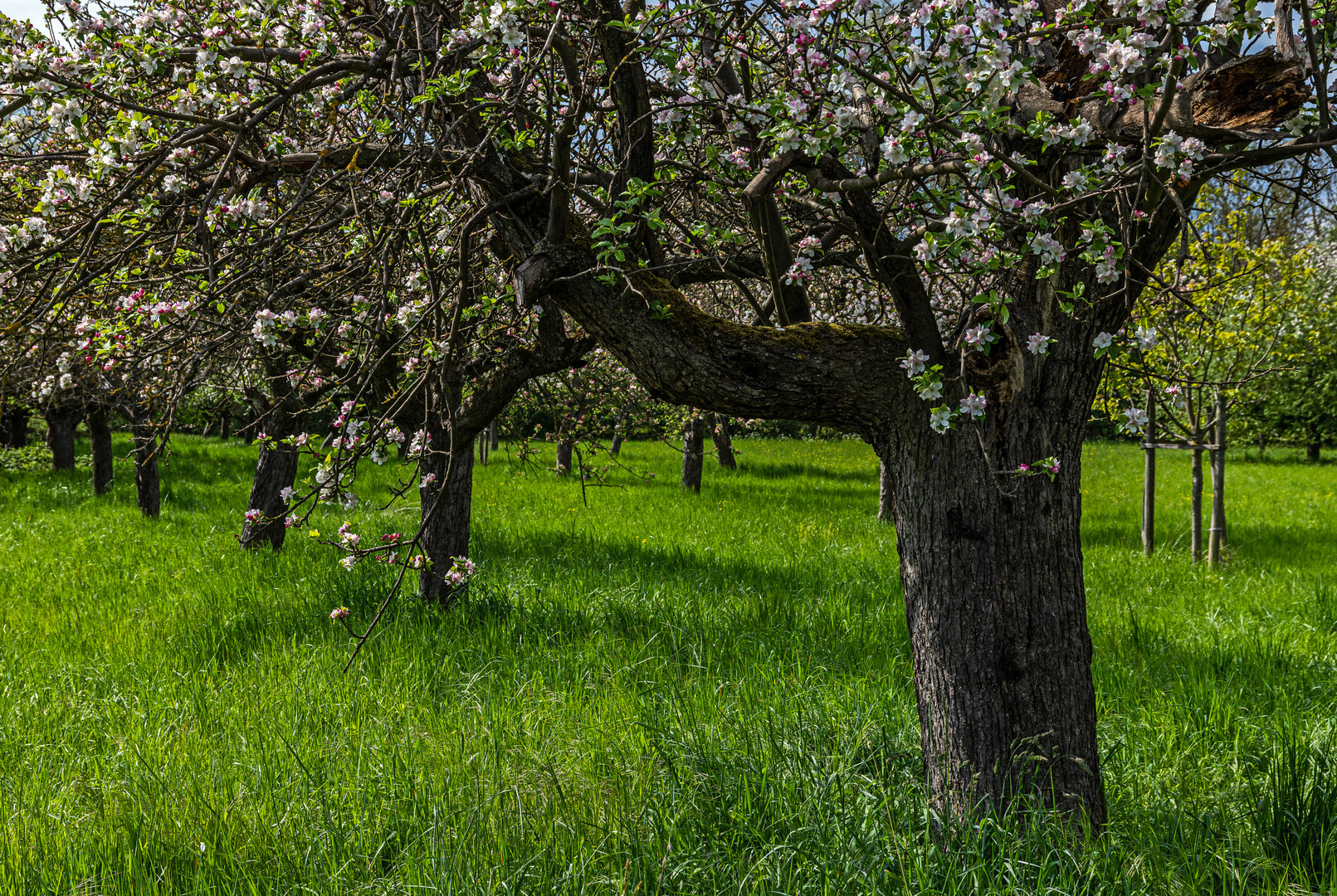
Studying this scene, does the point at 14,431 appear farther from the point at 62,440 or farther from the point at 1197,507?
the point at 1197,507

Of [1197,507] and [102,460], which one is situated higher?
[102,460]

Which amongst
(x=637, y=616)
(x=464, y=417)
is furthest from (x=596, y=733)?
(x=464, y=417)

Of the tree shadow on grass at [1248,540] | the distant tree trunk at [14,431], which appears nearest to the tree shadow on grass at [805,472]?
the tree shadow on grass at [1248,540]

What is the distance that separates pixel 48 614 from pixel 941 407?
6929 mm

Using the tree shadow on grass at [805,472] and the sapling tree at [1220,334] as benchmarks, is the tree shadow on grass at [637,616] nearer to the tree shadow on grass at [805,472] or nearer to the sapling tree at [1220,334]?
the sapling tree at [1220,334]

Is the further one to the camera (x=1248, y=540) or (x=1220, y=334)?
(x=1248, y=540)

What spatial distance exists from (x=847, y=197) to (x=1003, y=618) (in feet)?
5.02

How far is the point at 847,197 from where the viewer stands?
257 centimetres

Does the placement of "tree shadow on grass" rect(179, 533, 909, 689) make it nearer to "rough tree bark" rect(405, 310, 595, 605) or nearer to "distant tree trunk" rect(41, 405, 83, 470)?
"rough tree bark" rect(405, 310, 595, 605)

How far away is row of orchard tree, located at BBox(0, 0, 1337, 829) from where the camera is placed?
7.06 feet

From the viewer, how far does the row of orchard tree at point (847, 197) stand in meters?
2.15

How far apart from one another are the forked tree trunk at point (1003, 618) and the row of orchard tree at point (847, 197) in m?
0.01

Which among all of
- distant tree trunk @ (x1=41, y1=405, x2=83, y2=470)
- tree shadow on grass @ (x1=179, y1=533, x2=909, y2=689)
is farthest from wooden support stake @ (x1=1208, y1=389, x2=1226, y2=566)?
distant tree trunk @ (x1=41, y1=405, x2=83, y2=470)

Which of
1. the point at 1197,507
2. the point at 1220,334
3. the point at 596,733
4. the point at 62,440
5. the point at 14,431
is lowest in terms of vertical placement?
the point at 596,733
